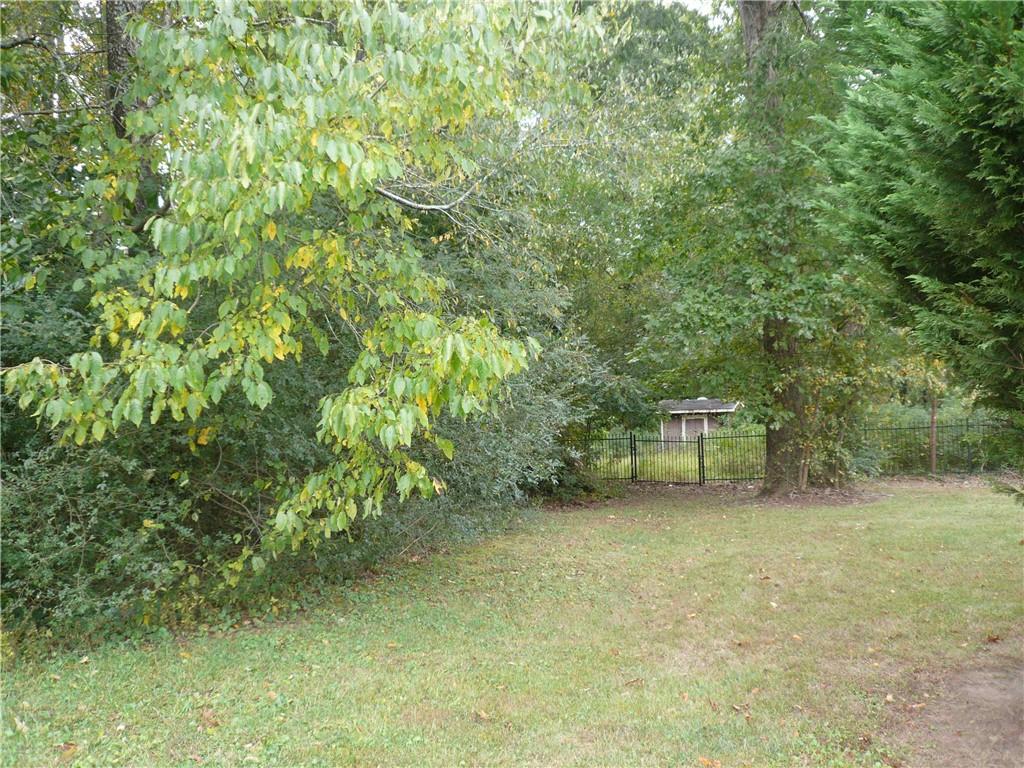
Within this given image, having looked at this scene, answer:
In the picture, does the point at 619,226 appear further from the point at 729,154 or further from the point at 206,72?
the point at 206,72

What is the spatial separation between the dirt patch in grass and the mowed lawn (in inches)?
5.1

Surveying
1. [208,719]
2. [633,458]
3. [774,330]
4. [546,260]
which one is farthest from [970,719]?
[633,458]

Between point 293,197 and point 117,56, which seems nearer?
point 293,197

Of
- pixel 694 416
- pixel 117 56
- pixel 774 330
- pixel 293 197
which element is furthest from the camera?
pixel 694 416

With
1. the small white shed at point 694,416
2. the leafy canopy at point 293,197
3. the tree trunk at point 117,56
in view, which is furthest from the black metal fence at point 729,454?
the leafy canopy at point 293,197

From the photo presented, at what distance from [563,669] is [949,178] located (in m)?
3.75

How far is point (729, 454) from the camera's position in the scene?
1834cm

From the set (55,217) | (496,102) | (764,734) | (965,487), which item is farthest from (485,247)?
(965,487)

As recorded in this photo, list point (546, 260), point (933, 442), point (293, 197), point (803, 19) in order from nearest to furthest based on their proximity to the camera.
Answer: point (293, 197), point (546, 260), point (803, 19), point (933, 442)

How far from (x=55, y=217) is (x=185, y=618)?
10.5ft

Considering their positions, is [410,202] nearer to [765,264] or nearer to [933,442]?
[765,264]

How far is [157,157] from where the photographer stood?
209 inches

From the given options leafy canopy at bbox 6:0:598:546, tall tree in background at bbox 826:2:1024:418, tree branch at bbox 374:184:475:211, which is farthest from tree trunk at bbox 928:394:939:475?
leafy canopy at bbox 6:0:598:546

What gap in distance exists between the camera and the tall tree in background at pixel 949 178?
10.7 feet
